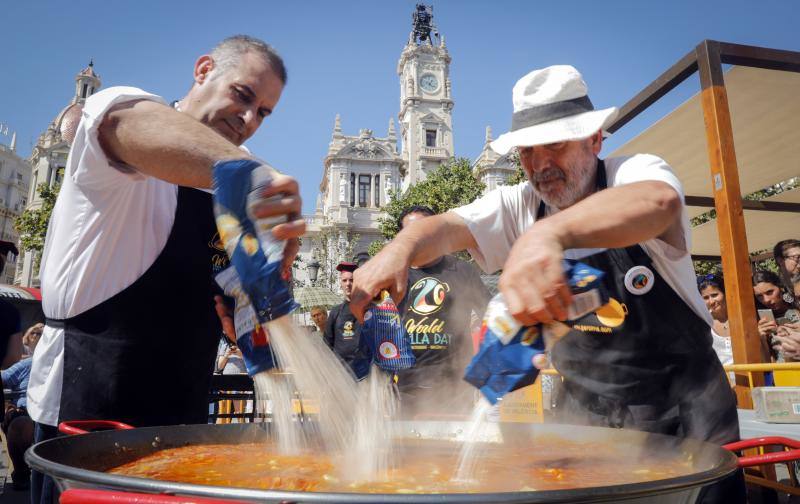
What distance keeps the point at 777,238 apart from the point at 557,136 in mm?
10129

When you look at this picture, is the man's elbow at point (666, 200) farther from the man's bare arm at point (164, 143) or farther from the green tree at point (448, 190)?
the green tree at point (448, 190)

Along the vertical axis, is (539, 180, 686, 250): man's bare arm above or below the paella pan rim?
above

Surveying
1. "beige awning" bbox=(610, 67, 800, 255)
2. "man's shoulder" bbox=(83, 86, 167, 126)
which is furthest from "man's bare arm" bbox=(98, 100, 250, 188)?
"beige awning" bbox=(610, 67, 800, 255)

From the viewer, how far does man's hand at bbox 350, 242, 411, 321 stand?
1.44 metres

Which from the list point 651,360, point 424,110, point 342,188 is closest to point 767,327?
point 651,360

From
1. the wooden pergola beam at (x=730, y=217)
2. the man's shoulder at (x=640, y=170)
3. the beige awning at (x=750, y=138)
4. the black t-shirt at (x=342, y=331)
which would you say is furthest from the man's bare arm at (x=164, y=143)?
the beige awning at (x=750, y=138)

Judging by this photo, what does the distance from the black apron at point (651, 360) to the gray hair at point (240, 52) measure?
1.31 meters

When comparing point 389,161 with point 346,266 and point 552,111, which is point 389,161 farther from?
point 552,111

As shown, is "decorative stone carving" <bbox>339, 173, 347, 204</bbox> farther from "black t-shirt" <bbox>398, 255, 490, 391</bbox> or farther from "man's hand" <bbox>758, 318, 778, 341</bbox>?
"man's hand" <bbox>758, 318, 778, 341</bbox>

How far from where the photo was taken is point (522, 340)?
997 mm

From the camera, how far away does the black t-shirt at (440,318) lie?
3.64 m

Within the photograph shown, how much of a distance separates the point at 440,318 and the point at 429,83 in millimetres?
55654

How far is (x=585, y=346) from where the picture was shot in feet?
5.45

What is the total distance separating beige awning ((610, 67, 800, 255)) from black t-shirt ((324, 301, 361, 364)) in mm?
3972
